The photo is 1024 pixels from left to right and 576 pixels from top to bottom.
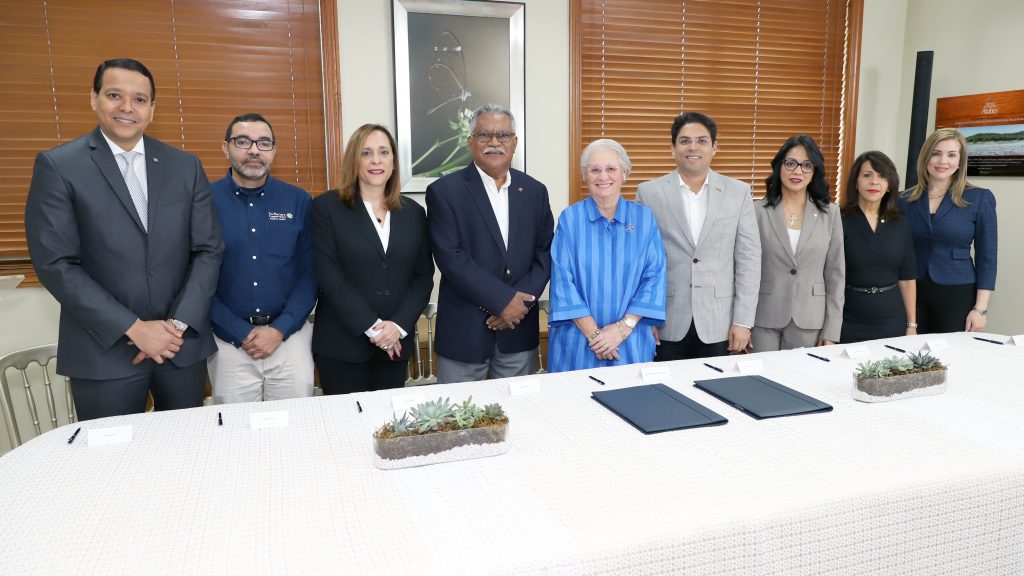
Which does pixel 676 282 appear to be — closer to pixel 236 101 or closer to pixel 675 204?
pixel 675 204

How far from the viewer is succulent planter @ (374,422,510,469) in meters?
1.29

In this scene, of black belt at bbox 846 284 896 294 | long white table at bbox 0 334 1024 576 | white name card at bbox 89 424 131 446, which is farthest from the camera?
black belt at bbox 846 284 896 294

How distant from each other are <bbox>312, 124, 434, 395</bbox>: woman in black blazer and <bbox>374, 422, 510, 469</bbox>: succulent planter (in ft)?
3.43

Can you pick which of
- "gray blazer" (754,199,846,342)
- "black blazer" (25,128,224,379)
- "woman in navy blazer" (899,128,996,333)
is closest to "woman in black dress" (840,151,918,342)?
"gray blazer" (754,199,846,342)

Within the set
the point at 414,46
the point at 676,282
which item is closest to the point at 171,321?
the point at 676,282

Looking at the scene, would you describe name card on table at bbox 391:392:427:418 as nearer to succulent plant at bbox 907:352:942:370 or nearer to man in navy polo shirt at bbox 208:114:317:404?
man in navy polo shirt at bbox 208:114:317:404

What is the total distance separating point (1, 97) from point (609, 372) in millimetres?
2962

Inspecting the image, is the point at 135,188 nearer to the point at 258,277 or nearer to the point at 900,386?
the point at 258,277

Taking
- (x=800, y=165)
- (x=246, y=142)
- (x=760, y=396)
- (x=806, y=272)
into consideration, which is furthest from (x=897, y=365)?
(x=246, y=142)

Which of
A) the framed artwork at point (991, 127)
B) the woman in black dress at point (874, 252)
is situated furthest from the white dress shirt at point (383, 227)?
the framed artwork at point (991, 127)

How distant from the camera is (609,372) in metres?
1.93

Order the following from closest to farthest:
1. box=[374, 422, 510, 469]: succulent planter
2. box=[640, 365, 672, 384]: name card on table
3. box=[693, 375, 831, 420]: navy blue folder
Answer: box=[374, 422, 510, 469]: succulent planter
box=[693, 375, 831, 420]: navy blue folder
box=[640, 365, 672, 384]: name card on table

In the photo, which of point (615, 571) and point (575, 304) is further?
point (575, 304)

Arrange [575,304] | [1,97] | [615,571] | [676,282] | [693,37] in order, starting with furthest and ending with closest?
[693,37] → [1,97] → [676,282] → [575,304] → [615,571]
